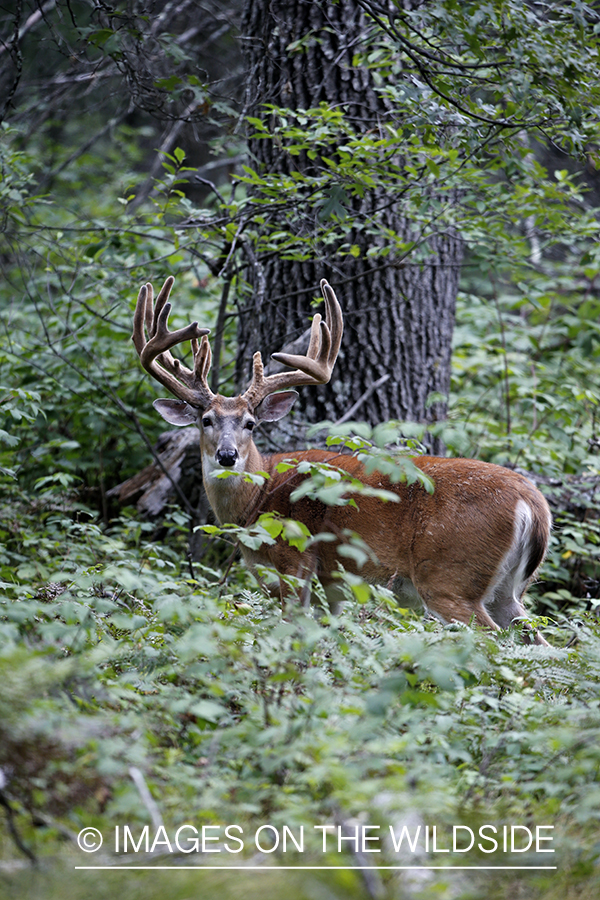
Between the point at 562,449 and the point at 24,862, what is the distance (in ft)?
19.4

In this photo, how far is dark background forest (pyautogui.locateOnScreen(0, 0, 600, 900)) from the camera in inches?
88.7

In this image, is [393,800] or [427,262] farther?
[427,262]

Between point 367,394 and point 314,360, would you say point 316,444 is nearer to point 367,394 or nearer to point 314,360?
point 367,394

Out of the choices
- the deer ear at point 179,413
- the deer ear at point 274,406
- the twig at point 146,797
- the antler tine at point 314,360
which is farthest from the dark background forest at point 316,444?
the deer ear at point 179,413

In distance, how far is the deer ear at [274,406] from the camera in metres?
5.32

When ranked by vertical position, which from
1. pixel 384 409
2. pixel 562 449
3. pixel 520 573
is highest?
pixel 384 409

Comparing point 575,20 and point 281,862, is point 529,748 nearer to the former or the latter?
point 281,862

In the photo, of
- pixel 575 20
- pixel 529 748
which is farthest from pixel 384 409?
pixel 529 748

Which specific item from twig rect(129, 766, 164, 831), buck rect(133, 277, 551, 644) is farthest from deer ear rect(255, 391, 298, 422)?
twig rect(129, 766, 164, 831)

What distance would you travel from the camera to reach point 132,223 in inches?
247

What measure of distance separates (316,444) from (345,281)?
49.7 inches

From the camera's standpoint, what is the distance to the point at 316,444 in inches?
237

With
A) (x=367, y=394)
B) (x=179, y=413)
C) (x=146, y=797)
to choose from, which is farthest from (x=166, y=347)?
(x=146, y=797)

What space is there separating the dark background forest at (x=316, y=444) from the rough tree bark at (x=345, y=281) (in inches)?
1.0
